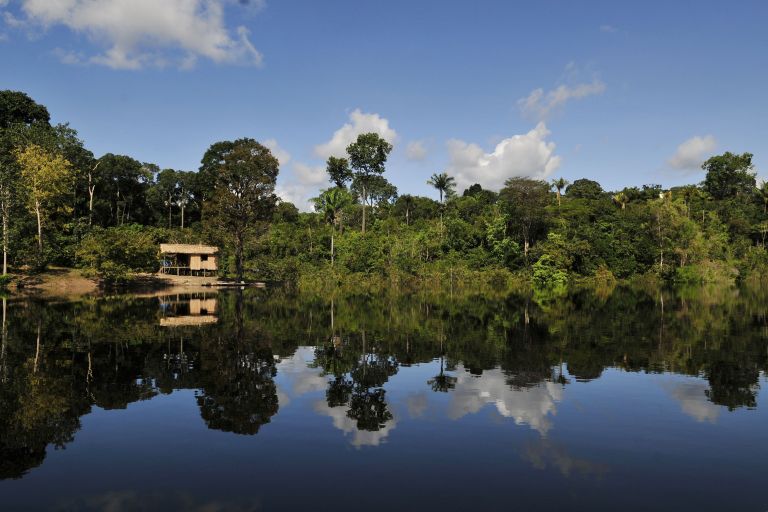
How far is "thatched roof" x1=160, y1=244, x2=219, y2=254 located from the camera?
5562 cm

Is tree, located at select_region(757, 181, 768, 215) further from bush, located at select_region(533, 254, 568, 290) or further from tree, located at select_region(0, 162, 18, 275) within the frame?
tree, located at select_region(0, 162, 18, 275)

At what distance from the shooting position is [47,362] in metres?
14.9

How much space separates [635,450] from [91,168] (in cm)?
6837

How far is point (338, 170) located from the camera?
73125 mm

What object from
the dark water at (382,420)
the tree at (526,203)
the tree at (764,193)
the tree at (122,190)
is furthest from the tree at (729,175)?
the tree at (122,190)

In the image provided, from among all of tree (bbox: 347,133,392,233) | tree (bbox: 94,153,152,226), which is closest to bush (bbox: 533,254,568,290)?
tree (bbox: 347,133,392,233)

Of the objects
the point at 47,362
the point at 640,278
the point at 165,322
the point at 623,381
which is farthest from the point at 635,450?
the point at 640,278

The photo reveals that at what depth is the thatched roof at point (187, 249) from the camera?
55.6 metres

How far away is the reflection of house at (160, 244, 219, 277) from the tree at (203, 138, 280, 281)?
209 inches

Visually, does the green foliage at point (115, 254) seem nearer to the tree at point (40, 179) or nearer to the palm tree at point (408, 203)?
the tree at point (40, 179)

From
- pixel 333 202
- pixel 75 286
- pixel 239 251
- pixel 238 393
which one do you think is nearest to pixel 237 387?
pixel 238 393

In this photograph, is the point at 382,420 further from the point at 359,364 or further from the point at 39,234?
the point at 39,234

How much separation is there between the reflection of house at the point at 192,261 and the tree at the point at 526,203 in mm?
36451

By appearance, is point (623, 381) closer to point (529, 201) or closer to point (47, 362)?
point (47, 362)
